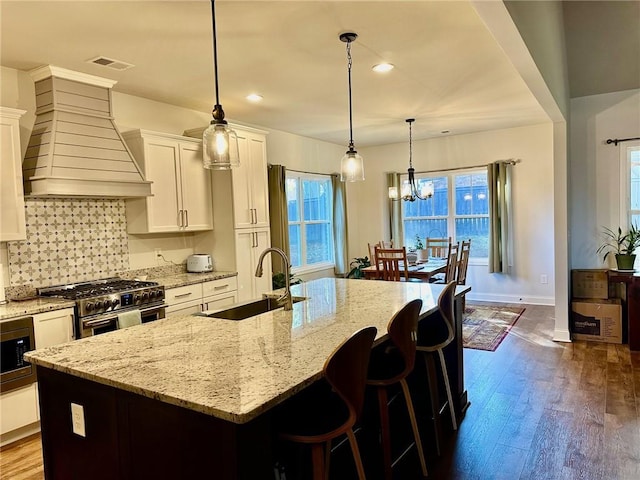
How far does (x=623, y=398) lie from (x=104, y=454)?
3537mm

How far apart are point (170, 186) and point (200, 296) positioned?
1109 millimetres

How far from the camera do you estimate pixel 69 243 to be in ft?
12.6

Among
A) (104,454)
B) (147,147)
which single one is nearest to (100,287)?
(147,147)

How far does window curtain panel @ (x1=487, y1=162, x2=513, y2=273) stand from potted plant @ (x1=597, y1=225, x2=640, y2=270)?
1.60 metres

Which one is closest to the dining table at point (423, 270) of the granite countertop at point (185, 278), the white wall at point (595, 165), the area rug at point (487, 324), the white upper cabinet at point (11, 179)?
the area rug at point (487, 324)

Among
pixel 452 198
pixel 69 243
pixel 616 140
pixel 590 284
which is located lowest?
pixel 590 284

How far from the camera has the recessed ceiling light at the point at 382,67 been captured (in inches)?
145

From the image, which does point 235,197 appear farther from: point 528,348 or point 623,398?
point 623,398

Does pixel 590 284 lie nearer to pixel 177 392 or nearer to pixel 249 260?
pixel 249 260

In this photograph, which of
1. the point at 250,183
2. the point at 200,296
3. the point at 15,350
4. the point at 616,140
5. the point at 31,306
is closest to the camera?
the point at 15,350

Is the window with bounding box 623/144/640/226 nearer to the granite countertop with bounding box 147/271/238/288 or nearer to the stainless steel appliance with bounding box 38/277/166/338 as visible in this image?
the granite countertop with bounding box 147/271/238/288

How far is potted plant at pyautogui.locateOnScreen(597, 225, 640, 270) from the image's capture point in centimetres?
475

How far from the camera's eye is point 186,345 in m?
1.97

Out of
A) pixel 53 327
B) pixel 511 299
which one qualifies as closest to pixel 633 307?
pixel 511 299
